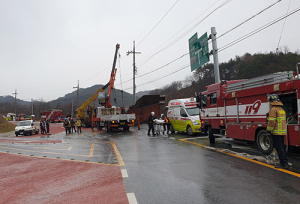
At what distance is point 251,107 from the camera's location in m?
8.68

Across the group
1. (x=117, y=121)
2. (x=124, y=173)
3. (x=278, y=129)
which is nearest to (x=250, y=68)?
(x=117, y=121)

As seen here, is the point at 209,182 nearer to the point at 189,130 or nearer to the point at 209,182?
the point at 209,182

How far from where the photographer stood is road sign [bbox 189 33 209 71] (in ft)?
57.7

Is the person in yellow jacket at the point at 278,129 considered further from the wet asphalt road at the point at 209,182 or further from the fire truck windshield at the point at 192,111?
the fire truck windshield at the point at 192,111

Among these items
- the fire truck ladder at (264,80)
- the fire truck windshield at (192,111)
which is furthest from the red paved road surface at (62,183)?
the fire truck windshield at (192,111)

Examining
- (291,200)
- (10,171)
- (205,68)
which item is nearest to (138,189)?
(291,200)

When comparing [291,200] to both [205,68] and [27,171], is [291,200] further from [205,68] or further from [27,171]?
[205,68]

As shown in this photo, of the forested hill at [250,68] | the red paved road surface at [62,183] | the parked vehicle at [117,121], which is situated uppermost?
the forested hill at [250,68]

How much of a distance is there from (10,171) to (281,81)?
8946mm

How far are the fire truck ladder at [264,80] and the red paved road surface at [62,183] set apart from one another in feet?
18.5

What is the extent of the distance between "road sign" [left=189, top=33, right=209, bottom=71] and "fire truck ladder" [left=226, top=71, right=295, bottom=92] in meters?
8.39

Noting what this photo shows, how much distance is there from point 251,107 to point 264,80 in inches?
47.0

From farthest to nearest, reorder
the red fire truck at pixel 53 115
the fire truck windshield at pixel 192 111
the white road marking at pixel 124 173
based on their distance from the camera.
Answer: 1. the red fire truck at pixel 53 115
2. the fire truck windshield at pixel 192 111
3. the white road marking at pixel 124 173

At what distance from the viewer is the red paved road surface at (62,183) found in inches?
179
